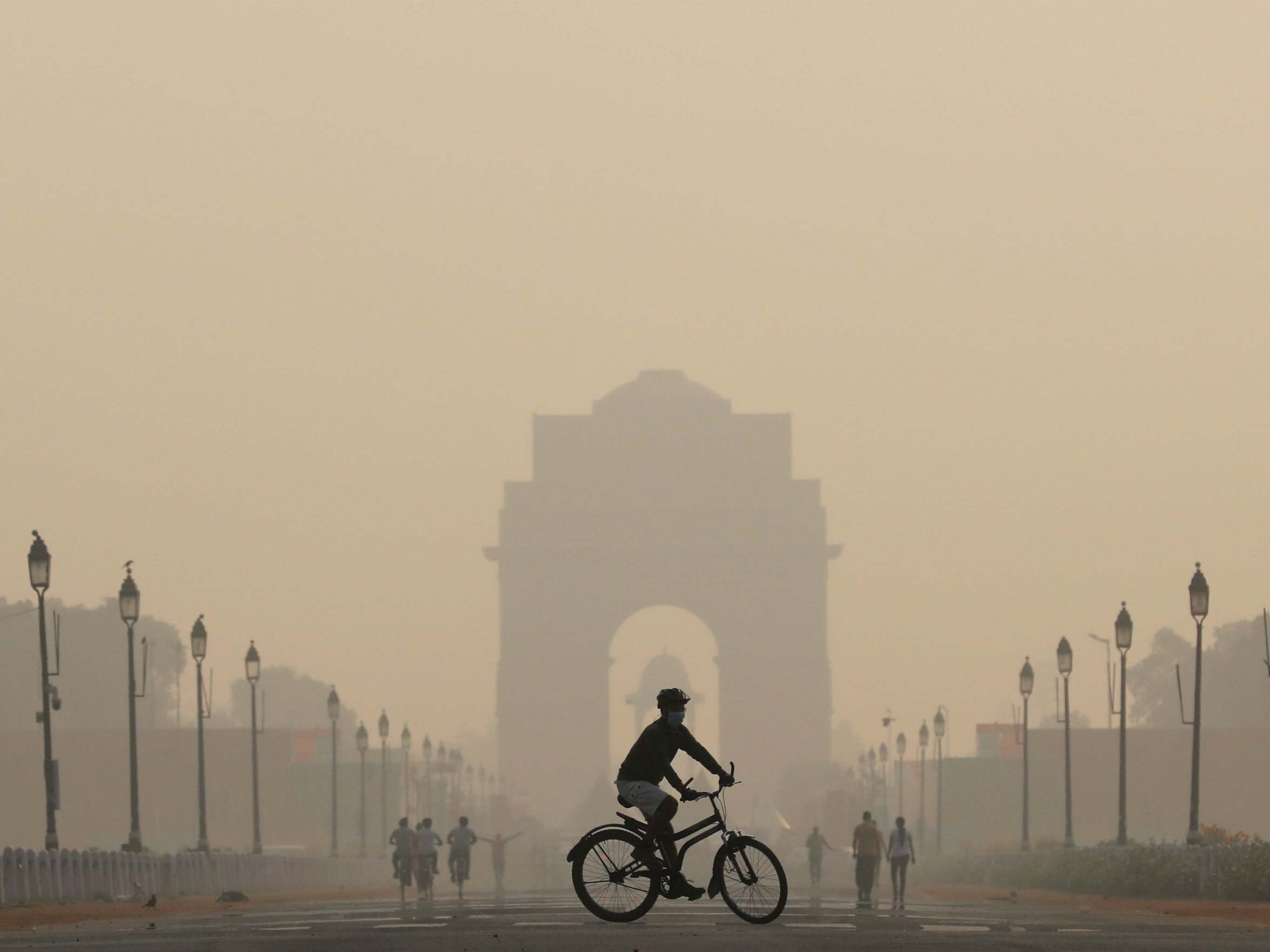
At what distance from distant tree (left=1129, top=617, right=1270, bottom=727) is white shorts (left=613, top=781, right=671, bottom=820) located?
316ft

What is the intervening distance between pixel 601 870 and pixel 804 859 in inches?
1999

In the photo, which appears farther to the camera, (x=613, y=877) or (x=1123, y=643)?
(x=1123, y=643)

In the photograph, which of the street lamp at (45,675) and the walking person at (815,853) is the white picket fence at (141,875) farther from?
the walking person at (815,853)

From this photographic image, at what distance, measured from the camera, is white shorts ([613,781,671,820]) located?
51.1ft

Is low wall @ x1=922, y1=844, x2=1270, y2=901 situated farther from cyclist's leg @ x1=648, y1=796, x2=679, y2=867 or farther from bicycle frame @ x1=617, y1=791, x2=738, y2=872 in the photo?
cyclist's leg @ x1=648, y1=796, x2=679, y2=867

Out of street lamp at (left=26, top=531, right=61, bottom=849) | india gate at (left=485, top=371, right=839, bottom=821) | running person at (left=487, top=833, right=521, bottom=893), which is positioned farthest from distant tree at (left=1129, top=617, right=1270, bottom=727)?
street lamp at (left=26, top=531, right=61, bottom=849)

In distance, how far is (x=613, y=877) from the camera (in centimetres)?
1596

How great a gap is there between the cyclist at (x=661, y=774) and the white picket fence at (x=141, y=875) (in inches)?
483

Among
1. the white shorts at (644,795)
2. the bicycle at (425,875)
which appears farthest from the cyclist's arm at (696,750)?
the bicycle at (425,875)

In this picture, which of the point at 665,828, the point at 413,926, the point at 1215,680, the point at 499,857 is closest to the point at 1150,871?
the point at 413,926

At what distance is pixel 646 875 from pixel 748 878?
63 cm

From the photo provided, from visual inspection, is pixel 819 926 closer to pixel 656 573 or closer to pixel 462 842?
pixel 462 842

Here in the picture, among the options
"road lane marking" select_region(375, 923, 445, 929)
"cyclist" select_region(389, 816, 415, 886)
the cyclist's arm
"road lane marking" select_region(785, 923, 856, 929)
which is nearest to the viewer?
the cyclist's arm

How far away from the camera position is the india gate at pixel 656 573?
105 m
